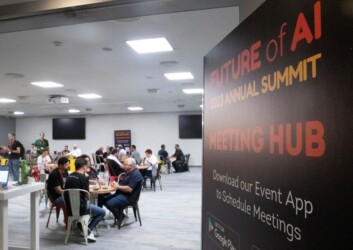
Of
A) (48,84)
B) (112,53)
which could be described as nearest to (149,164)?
(48,84)

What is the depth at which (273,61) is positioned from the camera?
0.90 meters

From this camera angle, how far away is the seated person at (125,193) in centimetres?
493

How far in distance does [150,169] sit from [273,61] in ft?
26.7

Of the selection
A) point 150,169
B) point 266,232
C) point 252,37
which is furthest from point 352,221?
point 150,169

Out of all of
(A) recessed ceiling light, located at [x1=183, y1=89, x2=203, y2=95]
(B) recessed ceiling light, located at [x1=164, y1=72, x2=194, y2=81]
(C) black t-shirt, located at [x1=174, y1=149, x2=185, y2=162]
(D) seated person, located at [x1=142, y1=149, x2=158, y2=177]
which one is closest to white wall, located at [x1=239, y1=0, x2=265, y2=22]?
(B) recessed ceiling light, located at [x1=164, y1=72, x2=194, y2=81]

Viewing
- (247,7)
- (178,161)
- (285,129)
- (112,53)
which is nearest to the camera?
(285,129)

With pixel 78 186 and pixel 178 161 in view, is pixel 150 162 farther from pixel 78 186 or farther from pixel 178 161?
pixel 178 161

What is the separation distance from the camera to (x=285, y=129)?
843 millimetres

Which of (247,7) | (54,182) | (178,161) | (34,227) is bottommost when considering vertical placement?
(178,161)

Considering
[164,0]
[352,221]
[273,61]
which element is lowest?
[352,221]

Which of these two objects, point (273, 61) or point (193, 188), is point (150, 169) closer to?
point (193, 188)

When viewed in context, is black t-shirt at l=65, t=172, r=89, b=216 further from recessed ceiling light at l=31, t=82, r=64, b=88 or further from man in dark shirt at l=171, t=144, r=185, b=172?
man in dark shirt at l=171, t=144, r=185, b=172

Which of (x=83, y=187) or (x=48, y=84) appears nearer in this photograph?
Result: (x=83, y=187)

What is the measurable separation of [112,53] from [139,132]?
11760 millimetres
